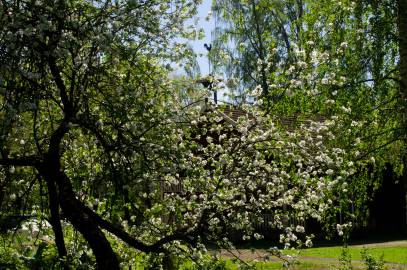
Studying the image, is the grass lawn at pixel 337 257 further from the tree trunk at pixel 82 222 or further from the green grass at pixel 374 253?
the tree trunk at pixel 82 222

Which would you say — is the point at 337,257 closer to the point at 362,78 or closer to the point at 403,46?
the point at 362,78

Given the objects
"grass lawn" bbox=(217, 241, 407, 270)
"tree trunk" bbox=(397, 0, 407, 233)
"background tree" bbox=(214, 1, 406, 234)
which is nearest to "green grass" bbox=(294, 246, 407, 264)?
"grass lawn" bbox=(217, 241, 407, 270)

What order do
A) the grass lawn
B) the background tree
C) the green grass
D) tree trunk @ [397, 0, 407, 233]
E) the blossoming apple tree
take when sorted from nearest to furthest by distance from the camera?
1. the blossoming apple tree
2. tree trunk @ [397, 0, 407, 233]
3. the background tree
4. the grass lawn
5. the green grass

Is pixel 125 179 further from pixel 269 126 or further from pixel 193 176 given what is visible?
pixel 269 126

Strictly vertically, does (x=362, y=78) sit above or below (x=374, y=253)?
above

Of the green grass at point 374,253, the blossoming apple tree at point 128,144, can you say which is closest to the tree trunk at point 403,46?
the blossoming apple tree at point 128,144

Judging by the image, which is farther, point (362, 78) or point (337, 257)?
point (337, 257)

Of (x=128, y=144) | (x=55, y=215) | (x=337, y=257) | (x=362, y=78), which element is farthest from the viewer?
(x=337, y=257)

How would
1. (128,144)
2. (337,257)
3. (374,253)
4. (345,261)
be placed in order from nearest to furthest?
1. (128,144)
2. (345,261)
3. (337,257)
4. (374,253)

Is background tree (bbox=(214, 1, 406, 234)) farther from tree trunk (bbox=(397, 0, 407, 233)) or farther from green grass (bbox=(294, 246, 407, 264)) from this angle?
green grass (bbox=(294, 246, 407, 264))

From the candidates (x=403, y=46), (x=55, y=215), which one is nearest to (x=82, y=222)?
(x=55, y=215)

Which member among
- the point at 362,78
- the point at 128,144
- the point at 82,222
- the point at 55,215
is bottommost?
the point at 82,222

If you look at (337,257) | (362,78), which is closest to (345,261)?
(362,78)

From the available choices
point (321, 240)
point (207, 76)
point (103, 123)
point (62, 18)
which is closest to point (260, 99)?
point (207, 76)
